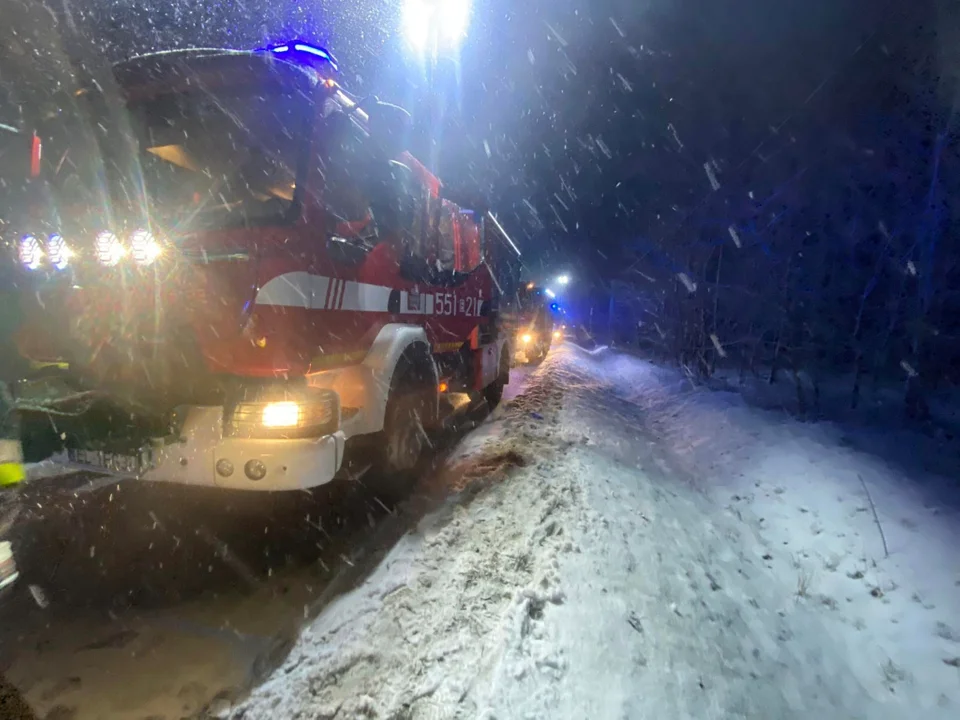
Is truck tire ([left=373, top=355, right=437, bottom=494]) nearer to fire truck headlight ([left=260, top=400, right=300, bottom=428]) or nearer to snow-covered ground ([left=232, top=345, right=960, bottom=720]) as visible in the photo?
snow-covered ground ([left=232, top=345, right=960, bottom=720])

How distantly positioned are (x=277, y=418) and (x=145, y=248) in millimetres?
1591

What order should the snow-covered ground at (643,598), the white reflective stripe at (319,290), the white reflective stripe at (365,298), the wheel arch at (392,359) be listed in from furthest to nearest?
the wheel arch at (392,359)
the white reflective stripe at (365,298)
the white reflective stripe at (319,290)
the snow-covered ground at (643,598)

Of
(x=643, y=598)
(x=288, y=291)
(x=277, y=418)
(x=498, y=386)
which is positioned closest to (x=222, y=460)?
(x=277, y=418)

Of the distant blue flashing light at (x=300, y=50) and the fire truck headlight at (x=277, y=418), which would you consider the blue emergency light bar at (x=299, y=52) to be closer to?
the distant blue flashing light at (x=300, y=50)

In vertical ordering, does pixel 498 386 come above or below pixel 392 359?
below

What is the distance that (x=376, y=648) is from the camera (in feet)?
9.53

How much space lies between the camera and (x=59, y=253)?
3928 millimetres

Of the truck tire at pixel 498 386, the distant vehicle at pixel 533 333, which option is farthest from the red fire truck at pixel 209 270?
the distant vehicle at pixel 533 333

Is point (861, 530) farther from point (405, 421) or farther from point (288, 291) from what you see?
point (288, 291)

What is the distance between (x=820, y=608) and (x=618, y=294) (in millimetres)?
45355

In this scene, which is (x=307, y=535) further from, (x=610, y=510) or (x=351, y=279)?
(x=610, y=510)

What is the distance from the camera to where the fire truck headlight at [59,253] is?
12.9 ft

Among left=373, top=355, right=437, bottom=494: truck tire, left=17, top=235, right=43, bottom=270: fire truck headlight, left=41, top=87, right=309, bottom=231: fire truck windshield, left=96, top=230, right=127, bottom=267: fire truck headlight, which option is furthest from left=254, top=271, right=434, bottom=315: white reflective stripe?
left=17, top=235, right=43, bottom=270: fire truck headlight

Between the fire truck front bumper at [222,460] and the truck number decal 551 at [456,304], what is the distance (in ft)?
10.7
